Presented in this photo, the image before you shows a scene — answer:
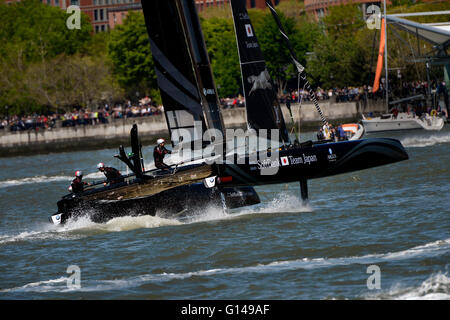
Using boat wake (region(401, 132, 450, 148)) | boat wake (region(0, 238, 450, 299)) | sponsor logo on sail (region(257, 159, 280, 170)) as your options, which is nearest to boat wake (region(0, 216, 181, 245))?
sponsor logo on sail (region(257, 159, 280, 170))

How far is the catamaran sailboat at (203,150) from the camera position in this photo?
21.3m

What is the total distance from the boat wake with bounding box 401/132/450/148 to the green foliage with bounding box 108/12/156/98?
4442 cm

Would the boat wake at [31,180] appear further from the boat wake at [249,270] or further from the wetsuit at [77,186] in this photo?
the boat wake at [249,270]

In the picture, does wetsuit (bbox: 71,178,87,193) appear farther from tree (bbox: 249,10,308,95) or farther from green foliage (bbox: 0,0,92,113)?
green foliage (bbox: 0,0,92,113)

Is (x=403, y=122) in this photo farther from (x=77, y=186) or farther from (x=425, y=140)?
(x=77, y=186)

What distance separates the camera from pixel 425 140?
143ft

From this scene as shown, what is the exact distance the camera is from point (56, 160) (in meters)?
59.7

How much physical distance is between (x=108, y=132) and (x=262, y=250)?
58.5m

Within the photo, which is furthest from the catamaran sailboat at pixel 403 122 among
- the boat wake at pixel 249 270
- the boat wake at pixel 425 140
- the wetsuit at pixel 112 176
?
the boat wake at pixel 249 270

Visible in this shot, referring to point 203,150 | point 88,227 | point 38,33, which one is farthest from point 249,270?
point 38,33
